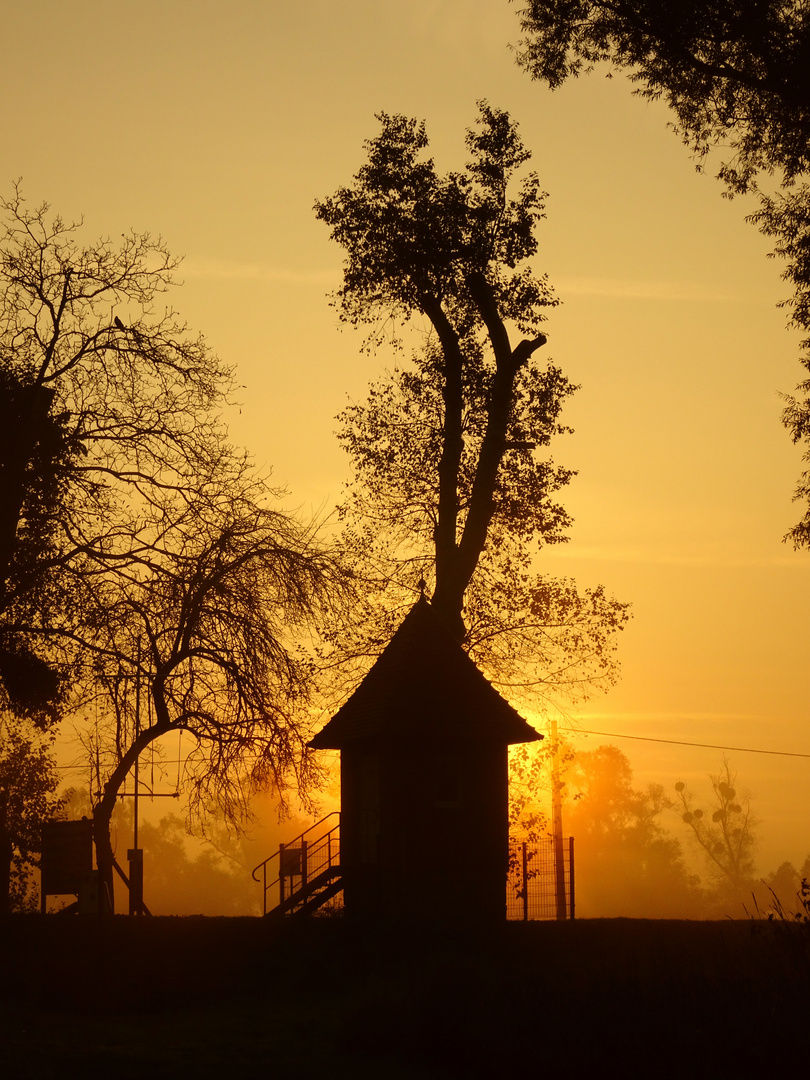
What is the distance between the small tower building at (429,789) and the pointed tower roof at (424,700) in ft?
0.10

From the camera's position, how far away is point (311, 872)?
31.6 m

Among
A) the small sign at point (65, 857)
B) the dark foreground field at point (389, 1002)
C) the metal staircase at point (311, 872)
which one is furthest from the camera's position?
the metal staircase at point (311, 872)

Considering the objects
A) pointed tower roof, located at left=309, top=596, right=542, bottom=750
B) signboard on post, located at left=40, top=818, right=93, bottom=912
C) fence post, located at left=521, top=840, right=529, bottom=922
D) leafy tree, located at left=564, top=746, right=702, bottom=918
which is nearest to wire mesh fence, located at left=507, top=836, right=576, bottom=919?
fence post, located at left=521, top=840, right=529, bottom=922

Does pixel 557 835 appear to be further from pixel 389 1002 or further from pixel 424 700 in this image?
pixel 389 1002

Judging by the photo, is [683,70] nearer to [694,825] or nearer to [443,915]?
[443,915]

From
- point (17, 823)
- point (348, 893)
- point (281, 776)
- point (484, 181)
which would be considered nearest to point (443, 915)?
point (348, 893)

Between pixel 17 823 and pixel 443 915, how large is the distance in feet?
79.8

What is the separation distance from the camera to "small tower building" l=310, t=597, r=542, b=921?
26.7m

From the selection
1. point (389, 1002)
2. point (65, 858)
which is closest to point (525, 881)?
point (65, 858)

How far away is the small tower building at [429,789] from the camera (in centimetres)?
2669

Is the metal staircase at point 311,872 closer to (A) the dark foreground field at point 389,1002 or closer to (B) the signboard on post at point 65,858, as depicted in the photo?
(A) the dark foreground field at point 389,1002

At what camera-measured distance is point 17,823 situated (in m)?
44.9

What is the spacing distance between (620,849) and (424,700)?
102743 mm

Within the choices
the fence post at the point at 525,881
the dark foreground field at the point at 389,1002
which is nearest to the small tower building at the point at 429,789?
the dark foreground field at the point at 389,1002
